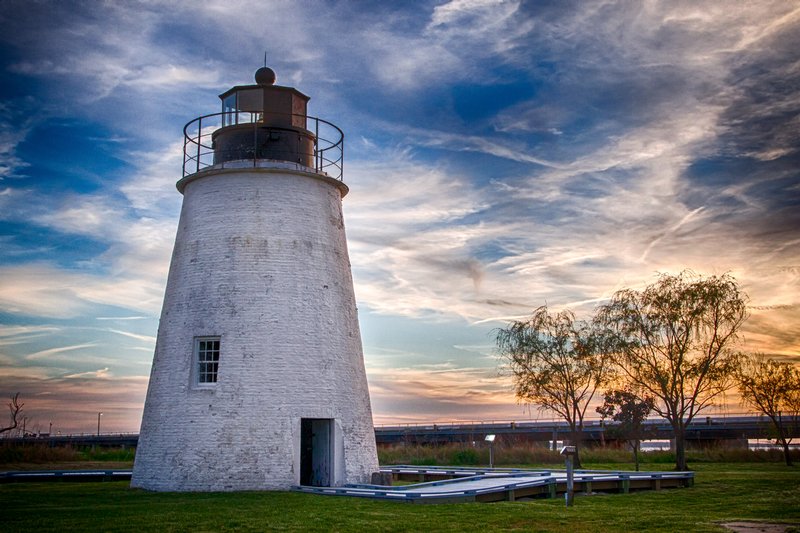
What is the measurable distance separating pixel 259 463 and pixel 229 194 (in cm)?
754

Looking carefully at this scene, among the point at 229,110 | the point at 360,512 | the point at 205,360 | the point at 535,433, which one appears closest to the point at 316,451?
the point at 205,360

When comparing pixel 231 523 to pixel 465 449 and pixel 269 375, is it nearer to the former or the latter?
pixel 269 375

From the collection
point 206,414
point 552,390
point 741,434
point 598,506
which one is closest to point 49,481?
point 206,414

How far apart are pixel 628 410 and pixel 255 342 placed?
17.2m

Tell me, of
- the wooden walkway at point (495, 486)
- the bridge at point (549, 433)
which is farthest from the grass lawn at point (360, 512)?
the bridge at point (549, 433)

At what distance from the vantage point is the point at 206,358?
2127 cm

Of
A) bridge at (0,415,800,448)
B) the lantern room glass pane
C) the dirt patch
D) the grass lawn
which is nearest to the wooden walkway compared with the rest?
A: the grass lawn

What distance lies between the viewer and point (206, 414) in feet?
66.9

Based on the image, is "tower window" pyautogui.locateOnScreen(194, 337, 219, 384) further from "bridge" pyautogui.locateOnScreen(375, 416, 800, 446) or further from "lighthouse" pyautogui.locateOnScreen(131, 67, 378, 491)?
"bridge" pyautogui.locateOnScreen(375, 416, 800, 446)

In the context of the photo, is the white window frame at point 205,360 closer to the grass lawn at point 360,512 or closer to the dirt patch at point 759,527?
the grass lawn at point 360,512

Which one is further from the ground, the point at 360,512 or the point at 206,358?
the point at 206,358

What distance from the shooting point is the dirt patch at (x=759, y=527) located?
13766 mm

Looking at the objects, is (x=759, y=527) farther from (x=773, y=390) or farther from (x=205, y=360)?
(x=773, y=390)

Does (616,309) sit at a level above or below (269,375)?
above
